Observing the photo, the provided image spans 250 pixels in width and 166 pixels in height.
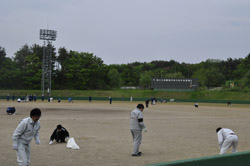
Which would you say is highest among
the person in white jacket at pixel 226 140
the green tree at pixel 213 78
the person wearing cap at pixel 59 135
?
the green tree at pixel 213 78

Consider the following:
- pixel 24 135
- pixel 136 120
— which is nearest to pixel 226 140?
pixel 136 120

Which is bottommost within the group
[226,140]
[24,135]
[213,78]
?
[226,140]

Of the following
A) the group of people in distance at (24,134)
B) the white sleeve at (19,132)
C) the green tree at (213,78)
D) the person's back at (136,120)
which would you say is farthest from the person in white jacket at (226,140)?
the green tree at (213,78)

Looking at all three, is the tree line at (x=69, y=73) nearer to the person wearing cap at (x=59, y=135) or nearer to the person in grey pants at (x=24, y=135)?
the person wearing cap at (x=59, y=135)

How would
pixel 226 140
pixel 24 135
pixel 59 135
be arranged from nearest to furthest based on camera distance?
pixel 24 135
pixel 226 140
pixel 59 135

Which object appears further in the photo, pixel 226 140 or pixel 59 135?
pixel 59 135

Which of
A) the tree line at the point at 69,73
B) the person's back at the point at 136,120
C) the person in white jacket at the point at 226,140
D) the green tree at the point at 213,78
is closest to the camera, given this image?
the person in white jacket at the point at 226,140

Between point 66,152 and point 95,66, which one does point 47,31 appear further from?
point 66,152

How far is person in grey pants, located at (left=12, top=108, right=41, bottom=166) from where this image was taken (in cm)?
738

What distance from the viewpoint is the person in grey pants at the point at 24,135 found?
738cm

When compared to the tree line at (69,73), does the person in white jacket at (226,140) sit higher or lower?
lower

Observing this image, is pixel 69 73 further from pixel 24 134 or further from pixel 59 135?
pixel 24 134

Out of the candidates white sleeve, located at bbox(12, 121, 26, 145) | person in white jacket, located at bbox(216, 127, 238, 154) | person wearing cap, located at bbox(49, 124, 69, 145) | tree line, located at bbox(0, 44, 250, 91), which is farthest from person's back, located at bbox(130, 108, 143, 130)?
tree line, located at bbox(0, 44, 250, 91)

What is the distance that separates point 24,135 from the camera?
24.6ft
